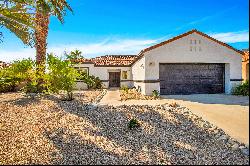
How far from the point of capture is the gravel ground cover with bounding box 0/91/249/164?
7012 millimetres

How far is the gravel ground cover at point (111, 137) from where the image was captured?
7.01 m

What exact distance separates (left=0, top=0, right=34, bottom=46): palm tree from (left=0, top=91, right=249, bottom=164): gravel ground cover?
11.6 feet

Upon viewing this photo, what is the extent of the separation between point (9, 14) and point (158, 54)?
32.9 feet

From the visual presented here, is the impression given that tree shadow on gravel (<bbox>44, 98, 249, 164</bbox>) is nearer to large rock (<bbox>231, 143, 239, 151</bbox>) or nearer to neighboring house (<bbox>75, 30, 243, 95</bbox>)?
large rock (<bbox>231, 143, 239, 151</bbox>)

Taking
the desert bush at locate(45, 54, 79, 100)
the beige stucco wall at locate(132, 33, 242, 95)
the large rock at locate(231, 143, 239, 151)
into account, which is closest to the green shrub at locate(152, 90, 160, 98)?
the beige stucco wall at locate(132, 33, 242, 95)

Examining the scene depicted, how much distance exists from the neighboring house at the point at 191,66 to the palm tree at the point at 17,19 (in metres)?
8.13

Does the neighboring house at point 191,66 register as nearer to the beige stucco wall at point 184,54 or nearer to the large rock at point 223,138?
the beige stucco wall at point 184,54

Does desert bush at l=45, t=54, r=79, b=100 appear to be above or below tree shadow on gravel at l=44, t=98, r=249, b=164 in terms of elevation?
above

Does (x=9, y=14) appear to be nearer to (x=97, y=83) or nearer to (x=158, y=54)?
(x=158, y=54)

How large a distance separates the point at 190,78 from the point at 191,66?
0.83m

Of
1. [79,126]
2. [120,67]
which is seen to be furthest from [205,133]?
[120,67]

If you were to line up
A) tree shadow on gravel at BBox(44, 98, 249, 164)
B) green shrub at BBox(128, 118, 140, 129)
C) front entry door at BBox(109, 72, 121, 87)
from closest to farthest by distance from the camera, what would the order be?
tree shadow on gravel at BBox(44, 98, 249, 164) → green shrub at BBox(128, 118, 140, 129) → front entry door at BBox(109, 72, 121, 87)

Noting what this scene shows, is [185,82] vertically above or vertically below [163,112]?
above

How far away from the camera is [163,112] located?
11.1 metres
